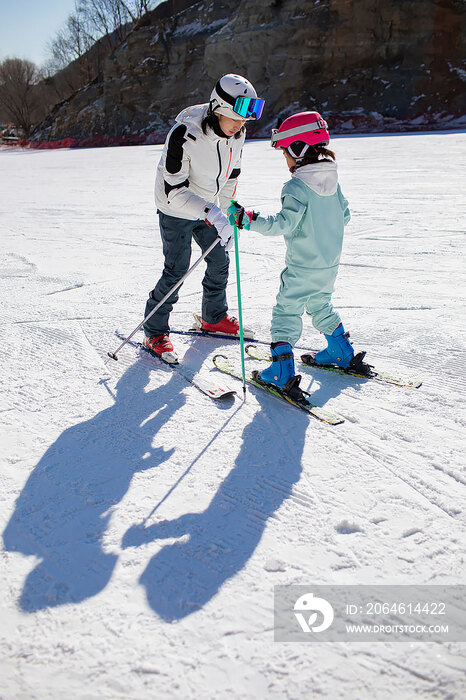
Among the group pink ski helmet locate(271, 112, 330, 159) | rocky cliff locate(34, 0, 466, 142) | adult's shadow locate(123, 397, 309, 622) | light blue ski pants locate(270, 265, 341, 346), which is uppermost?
rocky cliff locate(34, 0, 466, 142)

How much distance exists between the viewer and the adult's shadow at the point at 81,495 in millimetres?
1677

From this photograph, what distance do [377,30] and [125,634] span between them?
2742 cm

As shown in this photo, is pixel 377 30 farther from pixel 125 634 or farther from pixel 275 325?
pixel 125 634

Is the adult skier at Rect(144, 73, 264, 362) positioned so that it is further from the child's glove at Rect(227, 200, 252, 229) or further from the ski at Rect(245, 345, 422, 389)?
the ski at Rect(245, 345, 422, 389)

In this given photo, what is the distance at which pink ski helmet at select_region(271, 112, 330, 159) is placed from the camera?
2.64 meters

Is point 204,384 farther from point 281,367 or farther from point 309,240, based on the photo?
point 309,240

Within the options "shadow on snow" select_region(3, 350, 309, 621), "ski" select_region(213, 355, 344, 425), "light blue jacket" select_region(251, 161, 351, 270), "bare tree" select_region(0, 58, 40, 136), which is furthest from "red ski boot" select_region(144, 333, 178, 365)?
"bare tree" select_region(0, 58, 40, 136)

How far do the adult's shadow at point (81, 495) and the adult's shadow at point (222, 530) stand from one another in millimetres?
161

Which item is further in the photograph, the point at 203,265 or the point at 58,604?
the point at 203,265

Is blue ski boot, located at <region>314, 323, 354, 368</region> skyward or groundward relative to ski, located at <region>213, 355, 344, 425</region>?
skyward

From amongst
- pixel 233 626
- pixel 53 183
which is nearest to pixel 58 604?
pixel 233 626

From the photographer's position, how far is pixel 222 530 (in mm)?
1881

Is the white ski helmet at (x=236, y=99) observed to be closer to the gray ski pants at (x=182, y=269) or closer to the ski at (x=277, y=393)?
the gray ski pants at (x=182, y=269)

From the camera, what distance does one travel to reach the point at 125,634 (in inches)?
58.7
